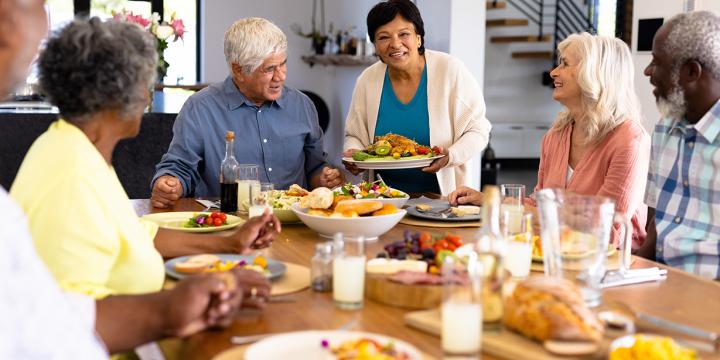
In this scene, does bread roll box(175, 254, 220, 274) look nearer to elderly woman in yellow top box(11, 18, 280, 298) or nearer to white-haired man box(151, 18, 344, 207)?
elderly woman in yellow top box(11, 18, 280, 298)

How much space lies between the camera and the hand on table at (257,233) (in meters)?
2.11

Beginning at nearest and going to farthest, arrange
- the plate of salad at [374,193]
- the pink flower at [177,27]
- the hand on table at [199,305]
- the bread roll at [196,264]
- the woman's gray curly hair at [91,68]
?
the hand on table at [199,305]
the woman's gray curly hair at [91,68]
the bread roll at [196,264]
the plate of salad at [374,193]
the pink flower at [177,27]

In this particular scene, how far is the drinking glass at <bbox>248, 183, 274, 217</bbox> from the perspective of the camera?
2.50m

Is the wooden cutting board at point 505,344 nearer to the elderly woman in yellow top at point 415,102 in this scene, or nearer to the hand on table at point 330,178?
the hand on table at point 330,178

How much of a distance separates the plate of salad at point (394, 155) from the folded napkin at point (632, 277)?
52.9 inches

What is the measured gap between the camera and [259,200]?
8.23ft

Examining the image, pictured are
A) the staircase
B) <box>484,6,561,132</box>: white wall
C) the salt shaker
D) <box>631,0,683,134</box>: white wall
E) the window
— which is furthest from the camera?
<box>484,6,561,132</box>: white wall

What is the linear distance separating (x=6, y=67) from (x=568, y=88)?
2179mm

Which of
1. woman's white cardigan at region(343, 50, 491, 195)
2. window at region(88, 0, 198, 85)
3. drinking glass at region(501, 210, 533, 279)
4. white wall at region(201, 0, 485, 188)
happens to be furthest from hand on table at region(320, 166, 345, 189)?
window at region(88, 0, 198, 85)

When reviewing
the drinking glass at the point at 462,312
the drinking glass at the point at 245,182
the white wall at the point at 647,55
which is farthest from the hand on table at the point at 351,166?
the white wall at the point at 647,55

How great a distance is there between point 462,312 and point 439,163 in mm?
2146

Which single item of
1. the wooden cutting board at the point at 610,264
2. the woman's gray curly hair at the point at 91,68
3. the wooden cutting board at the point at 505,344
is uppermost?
the woman's gray curly hair at the point at 91,68

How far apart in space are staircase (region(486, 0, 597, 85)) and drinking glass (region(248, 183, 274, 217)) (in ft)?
27.7

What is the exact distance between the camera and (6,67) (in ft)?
3.97
